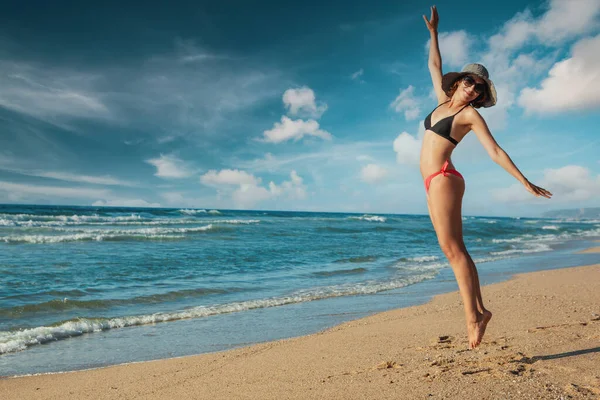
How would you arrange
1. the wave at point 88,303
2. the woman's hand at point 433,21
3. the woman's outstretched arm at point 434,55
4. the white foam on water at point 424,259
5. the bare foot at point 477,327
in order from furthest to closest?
1. the white foam on water at point 424,259
2. the wave at point 88,303
3. the woman's hand at point 433,21
4. the woman's outstretched arm at point 434,55
5. the bare foot at point 477,327

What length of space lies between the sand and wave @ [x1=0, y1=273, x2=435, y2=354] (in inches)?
64.2

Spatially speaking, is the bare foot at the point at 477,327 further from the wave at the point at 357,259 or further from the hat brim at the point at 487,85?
the wave at the point at 357,259

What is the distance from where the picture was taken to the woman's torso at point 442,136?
3.23 metres

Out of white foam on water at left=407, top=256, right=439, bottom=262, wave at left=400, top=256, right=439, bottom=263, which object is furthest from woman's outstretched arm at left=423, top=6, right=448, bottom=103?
white foam on water at left=407, top=256, right=439, bottom=262

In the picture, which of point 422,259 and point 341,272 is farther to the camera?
point 422,259

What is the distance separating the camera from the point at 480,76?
322cm

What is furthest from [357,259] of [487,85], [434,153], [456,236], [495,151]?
[495,151]

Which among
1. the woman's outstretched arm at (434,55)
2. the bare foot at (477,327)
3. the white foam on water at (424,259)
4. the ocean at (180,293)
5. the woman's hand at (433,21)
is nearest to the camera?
the bare foot at (477,327)

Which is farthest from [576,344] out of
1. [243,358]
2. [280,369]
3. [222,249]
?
[222,249]

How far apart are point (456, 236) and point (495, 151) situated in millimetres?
713

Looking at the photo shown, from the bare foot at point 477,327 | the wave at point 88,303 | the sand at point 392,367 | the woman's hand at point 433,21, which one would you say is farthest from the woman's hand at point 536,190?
the wave at point 88,303

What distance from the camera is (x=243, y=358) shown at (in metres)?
5.06

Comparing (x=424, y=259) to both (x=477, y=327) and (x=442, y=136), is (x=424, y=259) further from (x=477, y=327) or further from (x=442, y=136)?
(x=442, y=136)

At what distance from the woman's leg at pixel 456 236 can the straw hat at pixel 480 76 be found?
681 millimetres
